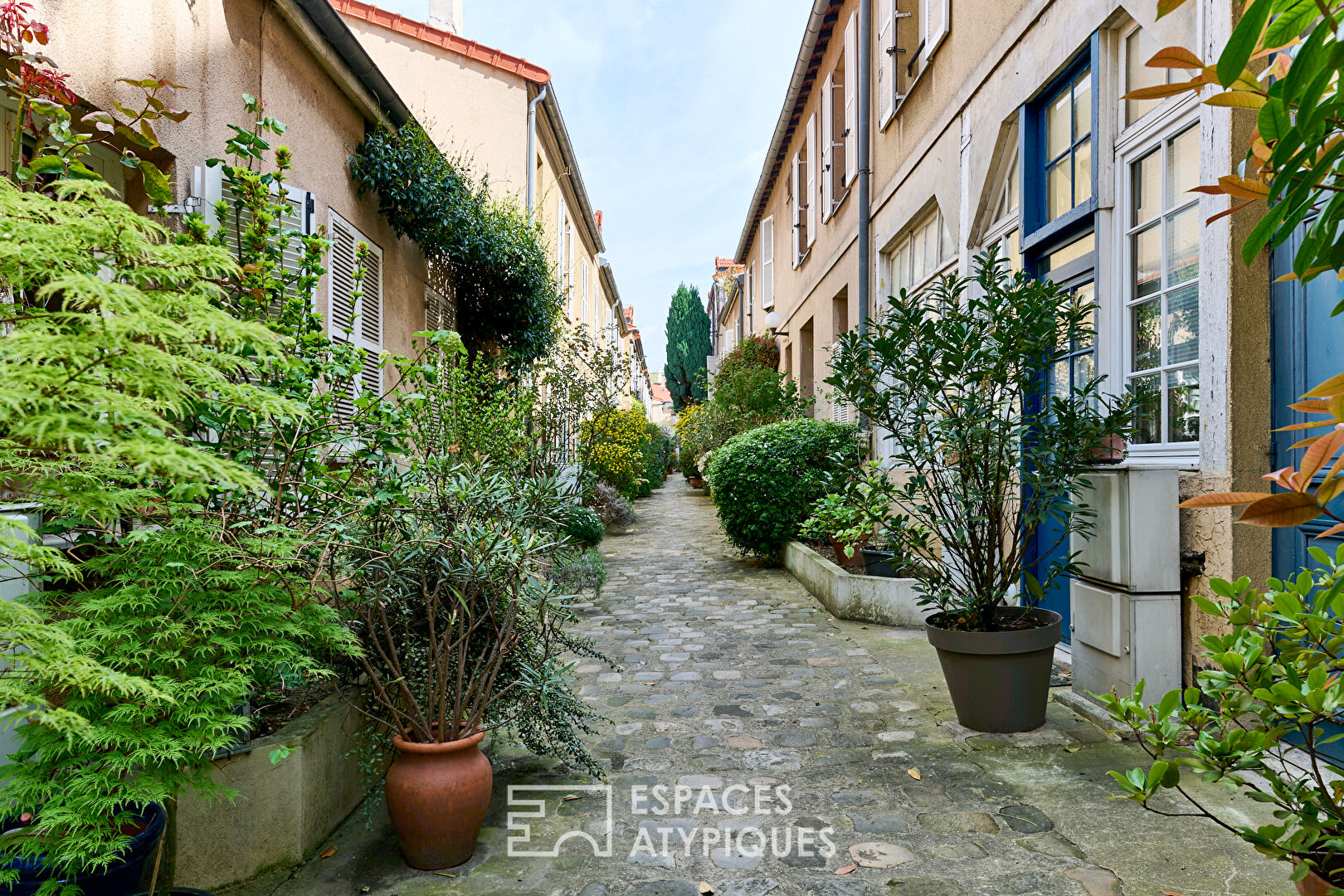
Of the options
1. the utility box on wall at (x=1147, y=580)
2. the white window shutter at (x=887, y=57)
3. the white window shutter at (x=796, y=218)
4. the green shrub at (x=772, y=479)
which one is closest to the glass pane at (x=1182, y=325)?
the utility box on wall at (x=1147, y=580)

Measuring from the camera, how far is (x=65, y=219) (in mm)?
1623

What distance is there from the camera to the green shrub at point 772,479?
28.2 feet

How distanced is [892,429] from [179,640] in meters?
3.32

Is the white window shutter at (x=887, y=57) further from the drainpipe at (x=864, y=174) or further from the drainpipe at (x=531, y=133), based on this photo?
the drainpipe at (x=531, y=133)

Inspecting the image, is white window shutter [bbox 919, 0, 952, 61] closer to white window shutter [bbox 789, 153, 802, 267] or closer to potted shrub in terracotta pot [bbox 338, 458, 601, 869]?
white window shutter [bbox 789, 153, 802, 267]

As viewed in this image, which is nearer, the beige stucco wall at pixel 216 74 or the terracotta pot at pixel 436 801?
the terracotta pot at pixel 436 801

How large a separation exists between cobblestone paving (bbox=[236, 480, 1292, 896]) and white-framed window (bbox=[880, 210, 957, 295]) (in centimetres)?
395

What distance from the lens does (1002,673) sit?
3883 mm

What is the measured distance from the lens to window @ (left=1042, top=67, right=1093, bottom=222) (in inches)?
194

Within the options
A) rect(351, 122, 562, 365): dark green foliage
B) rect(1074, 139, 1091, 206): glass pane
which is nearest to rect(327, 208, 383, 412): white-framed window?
rect(351, 122, 562, 365): dark green foliage

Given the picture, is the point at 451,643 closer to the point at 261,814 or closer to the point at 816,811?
Answer: the point at 261,814

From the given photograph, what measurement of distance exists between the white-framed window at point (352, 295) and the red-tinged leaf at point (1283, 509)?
16.1 feet

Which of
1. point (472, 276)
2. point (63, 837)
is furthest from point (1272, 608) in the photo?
point (472, 276)

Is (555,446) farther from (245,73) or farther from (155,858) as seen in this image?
(155,858)
